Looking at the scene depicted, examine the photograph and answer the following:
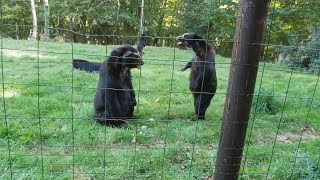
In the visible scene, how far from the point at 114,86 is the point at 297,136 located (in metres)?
3.19

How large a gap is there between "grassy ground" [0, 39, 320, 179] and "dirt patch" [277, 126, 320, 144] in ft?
0.05

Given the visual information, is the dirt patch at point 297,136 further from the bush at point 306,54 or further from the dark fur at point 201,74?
the bush at point 306,54

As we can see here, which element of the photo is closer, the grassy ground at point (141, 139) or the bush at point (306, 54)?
the grassy ground at point (141, 139)

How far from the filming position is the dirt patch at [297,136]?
578 centimetres

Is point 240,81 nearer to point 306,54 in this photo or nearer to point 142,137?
point 142,137

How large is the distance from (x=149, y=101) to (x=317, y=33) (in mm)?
10978

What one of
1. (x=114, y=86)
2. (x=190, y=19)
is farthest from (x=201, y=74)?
(x=190, y=19)

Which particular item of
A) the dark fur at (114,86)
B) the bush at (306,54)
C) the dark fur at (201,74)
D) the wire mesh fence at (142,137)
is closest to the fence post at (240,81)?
the wire mesh fence at (142,137)

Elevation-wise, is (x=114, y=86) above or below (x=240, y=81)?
below

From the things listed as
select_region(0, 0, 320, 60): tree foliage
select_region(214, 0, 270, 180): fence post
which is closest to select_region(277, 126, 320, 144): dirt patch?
select_region(214, 0, 270, 180): fence post

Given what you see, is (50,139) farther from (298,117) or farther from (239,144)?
(298,117)

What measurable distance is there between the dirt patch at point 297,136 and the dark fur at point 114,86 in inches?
104

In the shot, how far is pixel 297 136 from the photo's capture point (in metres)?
5.98

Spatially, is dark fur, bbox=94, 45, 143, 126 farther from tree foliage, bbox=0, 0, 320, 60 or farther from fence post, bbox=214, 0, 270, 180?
tree foliage, bbox=0, 0, 320, 60
